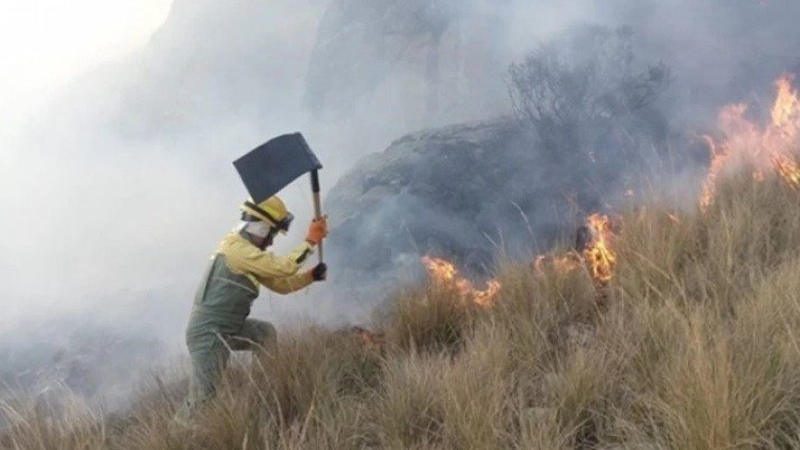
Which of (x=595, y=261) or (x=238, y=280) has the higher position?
(x=238, y=280)

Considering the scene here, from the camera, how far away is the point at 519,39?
1856 cm

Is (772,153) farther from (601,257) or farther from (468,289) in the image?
(468,289)

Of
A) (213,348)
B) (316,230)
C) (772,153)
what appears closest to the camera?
(316,230)

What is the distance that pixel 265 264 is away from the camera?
453cm

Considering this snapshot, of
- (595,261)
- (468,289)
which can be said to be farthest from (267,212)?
(595,261)

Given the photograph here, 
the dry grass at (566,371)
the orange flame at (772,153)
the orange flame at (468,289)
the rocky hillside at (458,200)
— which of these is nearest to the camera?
the dry grass at (566,371)

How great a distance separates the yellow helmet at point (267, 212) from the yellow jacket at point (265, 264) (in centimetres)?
15

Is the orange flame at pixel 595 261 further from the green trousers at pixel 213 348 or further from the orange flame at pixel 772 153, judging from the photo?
the green trousers at pixel 213 348

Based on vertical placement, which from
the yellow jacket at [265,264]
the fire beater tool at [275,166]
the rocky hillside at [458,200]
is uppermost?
the fire beater tool at [275,166]

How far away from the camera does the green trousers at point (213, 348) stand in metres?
4.54

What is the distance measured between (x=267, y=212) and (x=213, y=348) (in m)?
0.92

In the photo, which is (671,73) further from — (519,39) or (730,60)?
(519,39)

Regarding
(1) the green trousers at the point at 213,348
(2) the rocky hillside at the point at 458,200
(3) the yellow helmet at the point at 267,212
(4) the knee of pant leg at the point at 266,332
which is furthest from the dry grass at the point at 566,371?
(2) the rocky hillside at the point at 458,200

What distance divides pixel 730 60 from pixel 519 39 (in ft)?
18.3
